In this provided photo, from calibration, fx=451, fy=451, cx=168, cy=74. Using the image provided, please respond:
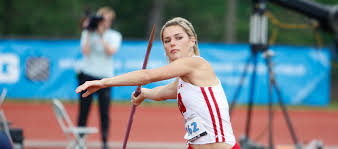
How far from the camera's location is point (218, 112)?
121 inches

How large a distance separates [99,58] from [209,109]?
12.1ft

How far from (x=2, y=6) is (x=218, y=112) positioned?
3016 cm

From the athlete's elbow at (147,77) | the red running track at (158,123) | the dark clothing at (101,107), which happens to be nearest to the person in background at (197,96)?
the athlete's elbow at (147,77)

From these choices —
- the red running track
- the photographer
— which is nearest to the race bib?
the photographer

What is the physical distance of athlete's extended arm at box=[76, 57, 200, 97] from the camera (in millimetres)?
2613

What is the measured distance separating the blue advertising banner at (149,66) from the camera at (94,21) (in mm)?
8377

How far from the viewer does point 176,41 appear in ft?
10.1

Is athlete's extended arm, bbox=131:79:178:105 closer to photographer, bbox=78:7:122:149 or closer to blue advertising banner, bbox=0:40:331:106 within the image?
photographer, bbox=78:7:122:149

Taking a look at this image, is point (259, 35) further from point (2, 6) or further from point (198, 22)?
point (198, 22)

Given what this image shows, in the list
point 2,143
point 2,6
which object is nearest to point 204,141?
point 2,143

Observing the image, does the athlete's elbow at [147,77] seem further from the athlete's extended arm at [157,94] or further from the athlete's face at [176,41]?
the athlete's extended arm at [157,94]

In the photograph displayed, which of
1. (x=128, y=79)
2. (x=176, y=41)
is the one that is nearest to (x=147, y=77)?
(x=128, y=79)

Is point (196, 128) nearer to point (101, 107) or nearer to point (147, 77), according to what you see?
point (147, 77)

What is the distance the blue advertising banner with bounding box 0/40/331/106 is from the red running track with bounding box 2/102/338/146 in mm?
539
